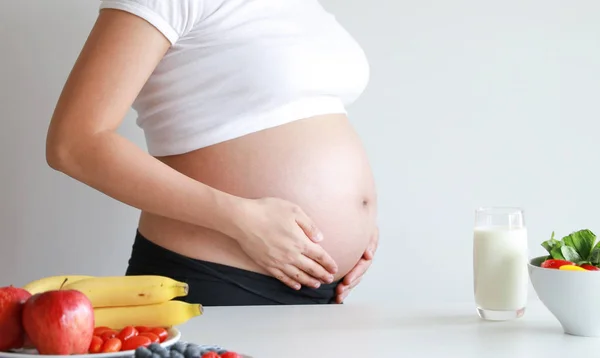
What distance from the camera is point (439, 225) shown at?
2053mm

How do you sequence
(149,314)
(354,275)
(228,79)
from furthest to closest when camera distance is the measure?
(354,275) < (228,79) < (149,314)

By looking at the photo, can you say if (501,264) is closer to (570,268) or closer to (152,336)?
(570,268)

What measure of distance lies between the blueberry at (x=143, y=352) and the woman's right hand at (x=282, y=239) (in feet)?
1.57

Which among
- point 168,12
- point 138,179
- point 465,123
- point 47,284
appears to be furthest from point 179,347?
point 465,123

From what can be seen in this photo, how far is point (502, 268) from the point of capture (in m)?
1.06

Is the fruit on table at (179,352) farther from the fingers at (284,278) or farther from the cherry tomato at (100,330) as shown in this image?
the fingers at (284,278)

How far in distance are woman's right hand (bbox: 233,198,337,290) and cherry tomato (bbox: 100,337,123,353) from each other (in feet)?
1.35

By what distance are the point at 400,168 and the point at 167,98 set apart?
891mm

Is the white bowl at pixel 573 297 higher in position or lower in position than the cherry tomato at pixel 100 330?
higher

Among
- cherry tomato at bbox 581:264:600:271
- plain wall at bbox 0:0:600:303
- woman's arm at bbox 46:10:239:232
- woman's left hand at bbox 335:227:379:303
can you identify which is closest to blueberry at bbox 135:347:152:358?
woman's arm at bbox 46:10:239:232

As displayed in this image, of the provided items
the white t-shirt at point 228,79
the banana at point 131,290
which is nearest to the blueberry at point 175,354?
the banana at point 131,290

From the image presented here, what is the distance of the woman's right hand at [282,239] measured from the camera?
3.97ft

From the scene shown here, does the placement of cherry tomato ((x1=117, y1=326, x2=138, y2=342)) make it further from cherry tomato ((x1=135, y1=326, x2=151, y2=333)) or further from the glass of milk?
the glass of milk

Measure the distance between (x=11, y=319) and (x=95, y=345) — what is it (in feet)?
0.29
